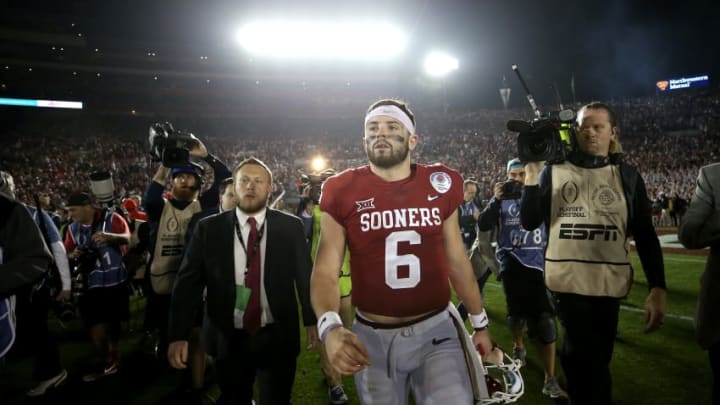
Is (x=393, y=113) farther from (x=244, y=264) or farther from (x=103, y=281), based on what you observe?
(x=103, y=281)

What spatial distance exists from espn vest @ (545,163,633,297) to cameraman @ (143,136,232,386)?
339 centimetres

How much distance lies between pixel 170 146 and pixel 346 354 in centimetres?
316

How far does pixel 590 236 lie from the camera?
3002 millimetres

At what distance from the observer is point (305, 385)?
15.5 feet

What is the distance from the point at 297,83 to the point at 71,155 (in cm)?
2095

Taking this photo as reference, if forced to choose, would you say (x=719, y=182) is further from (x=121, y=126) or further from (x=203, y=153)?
(x=121, y=126)

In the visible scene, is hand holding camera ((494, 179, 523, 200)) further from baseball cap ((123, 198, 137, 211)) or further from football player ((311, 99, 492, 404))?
baseball cap ((123, 198, 137, 211))

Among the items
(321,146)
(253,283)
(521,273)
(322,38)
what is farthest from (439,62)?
(253,283)

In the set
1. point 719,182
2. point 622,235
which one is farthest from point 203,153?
point 719,182

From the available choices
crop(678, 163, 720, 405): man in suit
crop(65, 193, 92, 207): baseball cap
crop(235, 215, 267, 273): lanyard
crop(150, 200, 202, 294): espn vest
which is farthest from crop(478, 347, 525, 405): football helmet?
crop(65, 193, 92, 207): baseball cap

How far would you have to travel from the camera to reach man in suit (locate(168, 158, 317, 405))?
302 cm

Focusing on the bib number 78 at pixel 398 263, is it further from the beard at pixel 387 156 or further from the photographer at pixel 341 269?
the photographer at pixel 341 269

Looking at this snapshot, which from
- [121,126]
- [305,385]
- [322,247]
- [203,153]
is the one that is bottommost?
[305,385]

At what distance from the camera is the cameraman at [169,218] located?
4598mm
